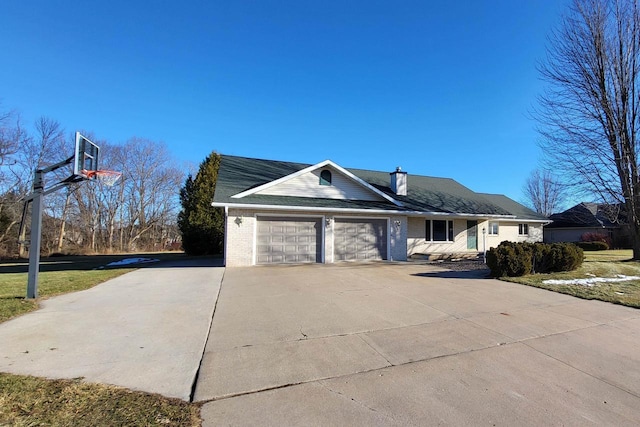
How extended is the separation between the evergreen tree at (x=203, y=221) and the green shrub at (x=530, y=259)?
16944 millimetres

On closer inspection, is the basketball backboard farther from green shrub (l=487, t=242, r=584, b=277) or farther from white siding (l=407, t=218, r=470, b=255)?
white siding (l=407, t=218, r=470, b=255)

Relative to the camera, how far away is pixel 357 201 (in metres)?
16.7

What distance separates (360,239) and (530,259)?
7.29 meters

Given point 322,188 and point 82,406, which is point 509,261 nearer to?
point 322,188

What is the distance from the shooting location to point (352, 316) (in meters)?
6.26

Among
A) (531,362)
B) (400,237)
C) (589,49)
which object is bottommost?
(531,362)

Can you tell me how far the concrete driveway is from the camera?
3.02 metres

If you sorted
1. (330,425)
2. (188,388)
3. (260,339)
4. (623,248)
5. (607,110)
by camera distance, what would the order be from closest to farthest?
(330,425) < (188,388) < (260,339) < (607,110) < (623,248)

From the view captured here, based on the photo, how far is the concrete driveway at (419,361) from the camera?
302 centimetres

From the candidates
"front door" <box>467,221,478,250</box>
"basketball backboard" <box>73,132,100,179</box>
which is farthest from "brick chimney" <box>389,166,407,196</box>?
"basketball backboard" <box>73,132,100,179</box>

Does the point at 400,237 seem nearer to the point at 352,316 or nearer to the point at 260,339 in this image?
the point at 352,316

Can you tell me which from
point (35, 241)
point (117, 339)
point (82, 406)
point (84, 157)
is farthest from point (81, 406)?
point (84, 157)

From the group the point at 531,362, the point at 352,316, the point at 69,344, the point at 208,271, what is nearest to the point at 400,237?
the point at 208,271

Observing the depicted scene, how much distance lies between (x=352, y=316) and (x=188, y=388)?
3500mm
